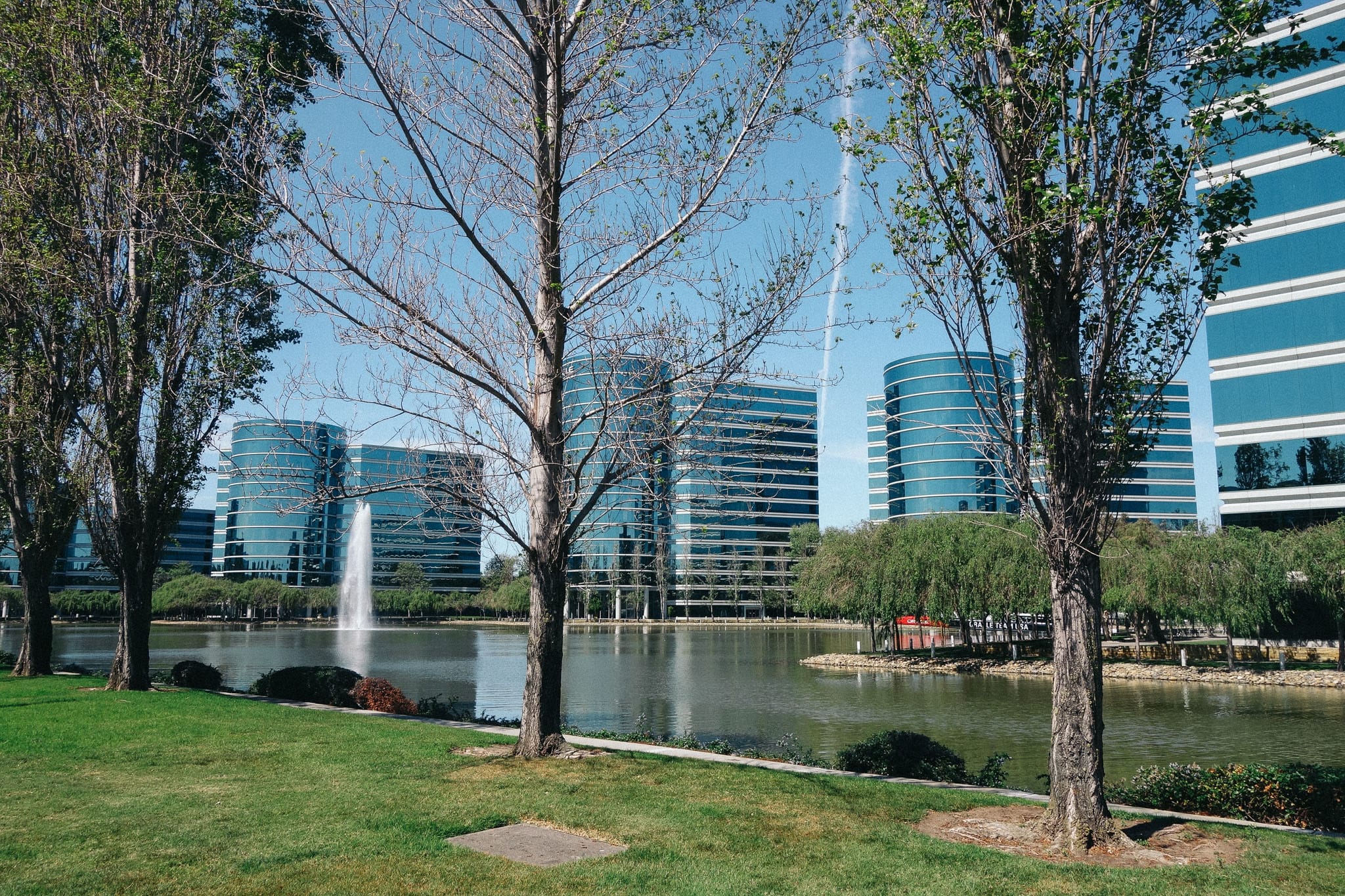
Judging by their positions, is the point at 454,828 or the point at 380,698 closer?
the point at 454,828

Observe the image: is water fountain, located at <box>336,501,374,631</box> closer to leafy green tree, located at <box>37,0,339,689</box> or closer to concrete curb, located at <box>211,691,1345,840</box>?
leafy green tree, located at <box>37,0,339,689</box>

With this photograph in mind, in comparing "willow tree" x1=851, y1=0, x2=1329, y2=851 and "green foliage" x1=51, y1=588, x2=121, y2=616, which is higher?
"willow tree" x1=851, y1=0, x2=1329, y2=851

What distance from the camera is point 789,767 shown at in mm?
11375

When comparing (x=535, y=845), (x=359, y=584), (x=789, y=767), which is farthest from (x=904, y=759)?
(x=359, y=584)

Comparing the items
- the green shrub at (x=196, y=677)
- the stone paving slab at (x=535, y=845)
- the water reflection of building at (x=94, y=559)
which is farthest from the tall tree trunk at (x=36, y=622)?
the water reflection of building at (x=94, y=559)

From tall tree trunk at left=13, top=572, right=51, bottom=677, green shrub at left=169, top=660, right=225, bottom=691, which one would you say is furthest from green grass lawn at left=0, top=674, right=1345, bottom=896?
tall tree trunk at left=13, top=572, right=51, bottom=677

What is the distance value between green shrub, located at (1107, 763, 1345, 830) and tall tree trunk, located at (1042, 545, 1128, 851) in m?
2.80

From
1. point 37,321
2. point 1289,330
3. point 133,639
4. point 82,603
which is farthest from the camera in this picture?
point 82,603

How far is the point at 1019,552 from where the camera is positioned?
42.6 m

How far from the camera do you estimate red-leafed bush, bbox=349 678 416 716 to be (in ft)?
55.9

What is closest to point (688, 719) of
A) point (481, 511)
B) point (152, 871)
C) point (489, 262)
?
point (481, 511)

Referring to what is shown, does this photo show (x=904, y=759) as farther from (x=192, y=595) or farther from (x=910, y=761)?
(x=192, y=595)

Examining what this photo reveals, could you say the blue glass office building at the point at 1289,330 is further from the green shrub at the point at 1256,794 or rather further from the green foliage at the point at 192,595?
the green foliage at the point at 192,595

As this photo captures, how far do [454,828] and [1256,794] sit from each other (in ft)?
27.6
